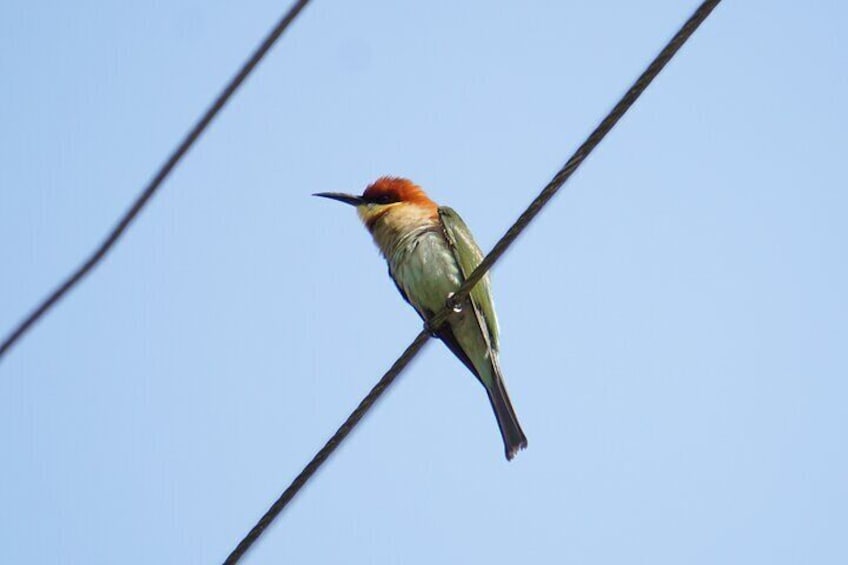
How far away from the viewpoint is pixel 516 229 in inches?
95.0

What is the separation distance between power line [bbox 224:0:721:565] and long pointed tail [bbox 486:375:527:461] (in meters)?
1.19

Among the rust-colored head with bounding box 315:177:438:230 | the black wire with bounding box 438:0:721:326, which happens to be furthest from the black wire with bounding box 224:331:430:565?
the rust-colored head with bounding box 315:177:438:230

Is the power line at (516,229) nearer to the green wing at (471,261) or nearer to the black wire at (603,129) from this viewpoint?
the black wire at (603,129)

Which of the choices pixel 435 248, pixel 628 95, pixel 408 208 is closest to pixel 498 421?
pixel 435 248

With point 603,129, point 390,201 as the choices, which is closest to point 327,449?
point 603,129

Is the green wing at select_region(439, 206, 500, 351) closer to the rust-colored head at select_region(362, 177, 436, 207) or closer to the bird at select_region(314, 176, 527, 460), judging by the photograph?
the bird at select_region(314, 176, 527, 460)

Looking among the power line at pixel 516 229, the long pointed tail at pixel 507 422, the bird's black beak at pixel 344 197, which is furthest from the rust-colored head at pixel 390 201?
the power line at pixel 516 229

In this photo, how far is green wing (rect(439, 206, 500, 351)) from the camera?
13.2 feet

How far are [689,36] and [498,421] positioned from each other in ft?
6.65

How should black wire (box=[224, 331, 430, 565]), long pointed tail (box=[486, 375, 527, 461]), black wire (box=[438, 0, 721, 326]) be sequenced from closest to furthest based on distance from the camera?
black wire (box=[438, 0, 721, 326]) < black wire (box=[224, 331, 430, 565]) < long pointed tail (box=[486, 375, 527, 461])

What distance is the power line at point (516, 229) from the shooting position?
2.04m

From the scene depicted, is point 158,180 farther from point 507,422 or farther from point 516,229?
point 507,422

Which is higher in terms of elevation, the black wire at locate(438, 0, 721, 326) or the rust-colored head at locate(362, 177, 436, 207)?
the rust-colored head at locate(362, 177, 436, 207)

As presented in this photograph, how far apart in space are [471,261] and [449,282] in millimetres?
115
